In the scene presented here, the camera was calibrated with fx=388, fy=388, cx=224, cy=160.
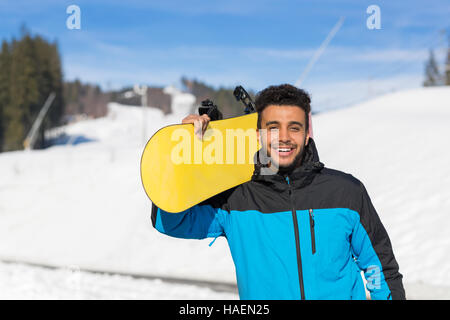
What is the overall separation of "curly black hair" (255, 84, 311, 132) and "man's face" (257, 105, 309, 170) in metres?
0.02

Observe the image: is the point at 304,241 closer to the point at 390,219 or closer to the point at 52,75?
the point at 390,219

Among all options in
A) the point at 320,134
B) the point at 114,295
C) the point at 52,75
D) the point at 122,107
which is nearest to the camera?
the point at 114,295

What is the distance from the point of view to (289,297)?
1.81m

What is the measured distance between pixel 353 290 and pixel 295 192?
1.78 ft

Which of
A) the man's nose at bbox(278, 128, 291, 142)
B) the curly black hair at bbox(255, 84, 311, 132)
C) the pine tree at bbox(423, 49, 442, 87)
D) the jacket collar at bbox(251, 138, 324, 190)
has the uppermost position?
the pine tree at bbox(423, 49, 442, 87)

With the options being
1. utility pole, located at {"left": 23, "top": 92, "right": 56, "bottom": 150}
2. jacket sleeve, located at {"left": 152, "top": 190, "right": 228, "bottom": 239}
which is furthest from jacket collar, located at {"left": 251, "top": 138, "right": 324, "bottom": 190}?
utility pole, located at {"left": 23, "top": 92, "right": 56, "bottom": 150}

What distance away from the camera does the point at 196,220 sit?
6.40 ft

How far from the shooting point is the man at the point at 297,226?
5.97ft

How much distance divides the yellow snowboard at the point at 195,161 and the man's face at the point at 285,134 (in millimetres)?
195

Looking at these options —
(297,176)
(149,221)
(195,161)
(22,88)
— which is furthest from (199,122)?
(22,88)

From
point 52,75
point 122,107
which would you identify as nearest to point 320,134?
point 52,75

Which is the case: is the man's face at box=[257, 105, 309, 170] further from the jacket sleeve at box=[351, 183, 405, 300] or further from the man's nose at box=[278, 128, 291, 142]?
the jacket sleeve at box=[351, 183, 405, 300]

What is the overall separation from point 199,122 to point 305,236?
73 cm

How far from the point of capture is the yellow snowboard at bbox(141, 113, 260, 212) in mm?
1742
